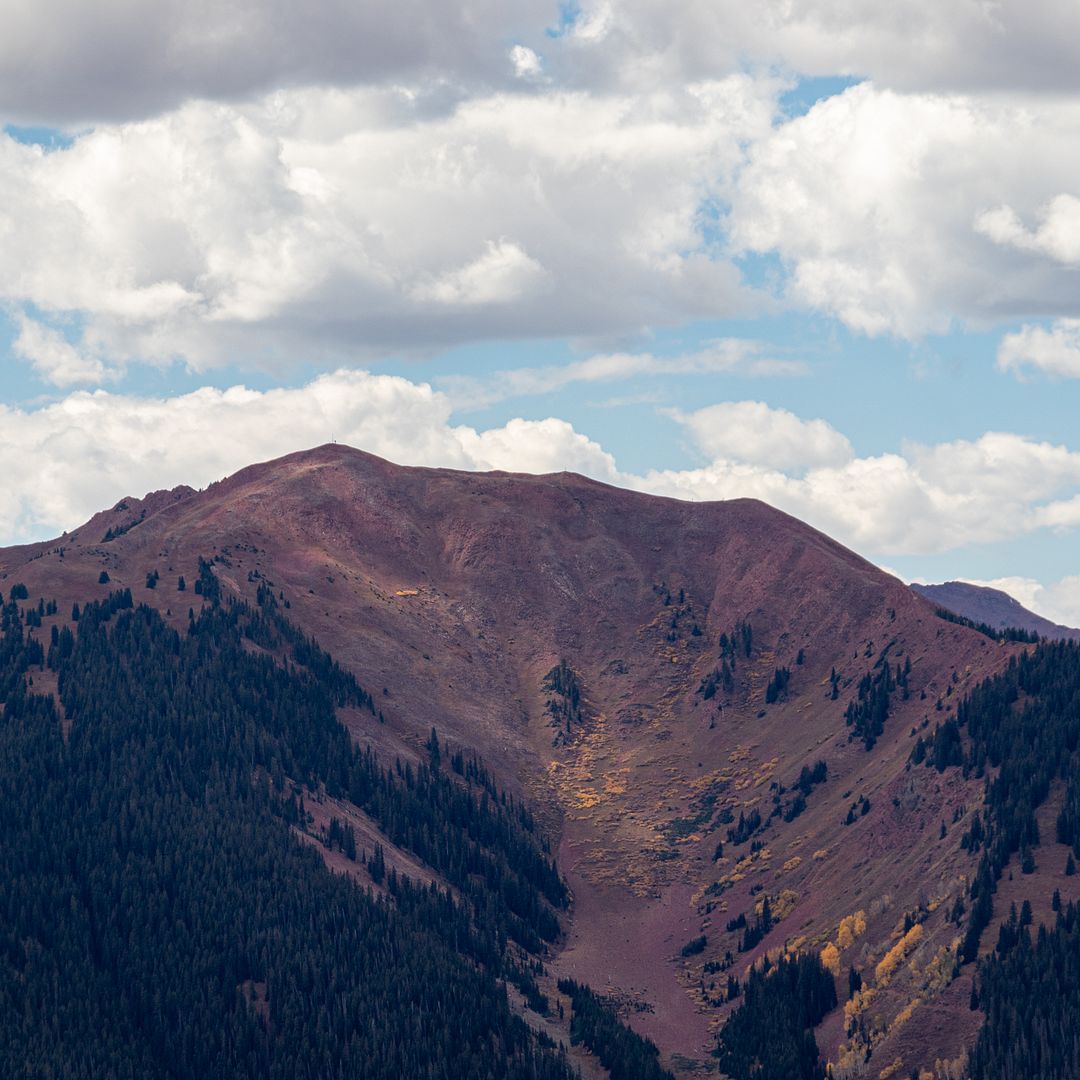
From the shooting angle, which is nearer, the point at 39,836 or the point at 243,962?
the point at 243,962

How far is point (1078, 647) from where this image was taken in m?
198

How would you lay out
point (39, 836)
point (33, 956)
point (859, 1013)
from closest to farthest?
point (859, 1013) < point (33, 956) < point (39, 836)

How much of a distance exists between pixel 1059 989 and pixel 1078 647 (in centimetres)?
6838

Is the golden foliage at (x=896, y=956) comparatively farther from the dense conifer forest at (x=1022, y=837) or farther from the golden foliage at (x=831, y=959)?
the dense conifer forest at (x=1022, y=837)

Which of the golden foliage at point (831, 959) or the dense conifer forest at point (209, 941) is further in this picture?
the golden foliage at point (831, 959)

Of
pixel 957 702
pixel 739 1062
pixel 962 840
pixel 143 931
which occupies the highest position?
pixel 957 702

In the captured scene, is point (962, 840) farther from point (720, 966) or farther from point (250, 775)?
point (250, 775)

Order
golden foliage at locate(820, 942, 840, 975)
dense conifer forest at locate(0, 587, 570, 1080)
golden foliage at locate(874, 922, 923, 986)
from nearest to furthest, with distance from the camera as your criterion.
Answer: dense conifer forest at locate(0, 587, 570, 1080), golden foliage at locate(874, 922, 923, 986), golden foliage at locate(820, 942, 840, 975)

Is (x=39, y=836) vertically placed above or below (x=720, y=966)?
above

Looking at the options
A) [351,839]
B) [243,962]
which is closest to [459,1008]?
[243,962]

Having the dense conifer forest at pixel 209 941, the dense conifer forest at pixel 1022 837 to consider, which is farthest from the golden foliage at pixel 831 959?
the dense conifer forest at pixel 209 941

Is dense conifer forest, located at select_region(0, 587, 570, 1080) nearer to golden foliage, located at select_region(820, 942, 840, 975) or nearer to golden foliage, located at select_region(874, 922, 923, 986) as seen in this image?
golden foliage, located at select_region(820, 942, 840, 975)

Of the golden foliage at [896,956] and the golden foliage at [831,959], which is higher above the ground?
the golden foliage at [896,956]

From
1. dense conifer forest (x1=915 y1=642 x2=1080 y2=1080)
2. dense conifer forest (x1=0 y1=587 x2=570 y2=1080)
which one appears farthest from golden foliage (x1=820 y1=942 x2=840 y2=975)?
dense conifer forest (x1=0 y1=587 x2=570 y2=1080)
